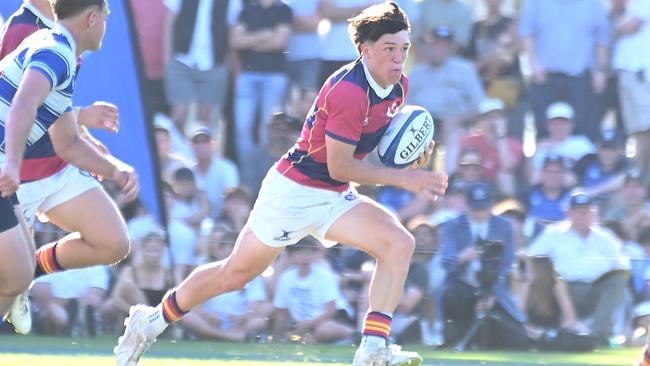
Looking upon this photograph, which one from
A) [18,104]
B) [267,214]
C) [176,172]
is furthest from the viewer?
[176,172]

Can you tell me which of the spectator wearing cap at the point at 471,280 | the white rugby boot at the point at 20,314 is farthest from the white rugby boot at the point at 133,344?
the spectator wearing cap at the point at 471,280

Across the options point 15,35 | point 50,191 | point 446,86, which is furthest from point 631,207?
point 15,35

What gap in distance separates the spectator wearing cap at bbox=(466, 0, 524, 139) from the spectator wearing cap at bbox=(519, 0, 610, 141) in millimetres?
100

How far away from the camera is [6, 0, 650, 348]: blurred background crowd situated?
371 inches

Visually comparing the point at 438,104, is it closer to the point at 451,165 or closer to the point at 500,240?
the point at 451,165

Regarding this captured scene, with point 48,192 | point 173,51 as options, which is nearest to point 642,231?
point 173,51

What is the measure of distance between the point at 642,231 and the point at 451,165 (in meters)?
1.44

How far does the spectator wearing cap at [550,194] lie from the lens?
32.5ft

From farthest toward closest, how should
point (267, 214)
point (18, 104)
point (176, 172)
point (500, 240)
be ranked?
point (176, 172) < point (500, 240) < point (267, 214) < point (18, 104)

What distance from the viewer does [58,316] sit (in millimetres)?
9570

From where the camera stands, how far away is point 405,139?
6.46 m

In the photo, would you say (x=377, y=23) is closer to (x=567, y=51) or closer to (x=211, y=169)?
(x=211, y=169)

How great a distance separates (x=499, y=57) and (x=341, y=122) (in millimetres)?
4470

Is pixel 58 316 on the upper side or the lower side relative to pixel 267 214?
lower
